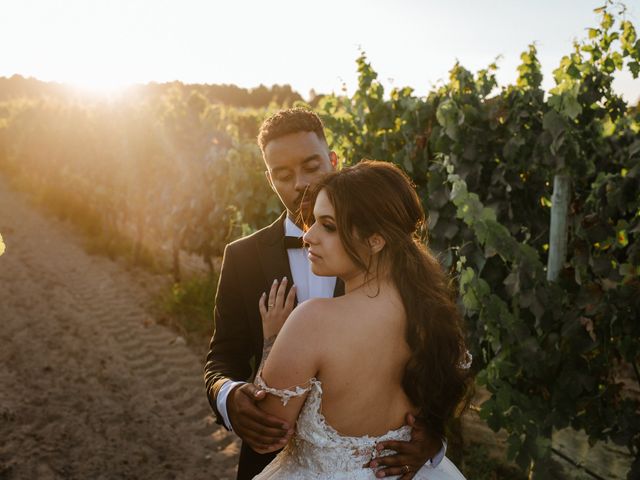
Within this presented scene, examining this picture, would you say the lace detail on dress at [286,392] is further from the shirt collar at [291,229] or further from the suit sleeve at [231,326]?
the shirt collar at [291,229]

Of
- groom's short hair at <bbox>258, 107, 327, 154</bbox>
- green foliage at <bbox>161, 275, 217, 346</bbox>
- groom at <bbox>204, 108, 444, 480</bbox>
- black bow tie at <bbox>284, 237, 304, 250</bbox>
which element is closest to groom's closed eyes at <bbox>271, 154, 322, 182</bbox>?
groom at <bbox>204, 108, 444, 480</bbox>

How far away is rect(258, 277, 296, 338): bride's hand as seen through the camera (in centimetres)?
187

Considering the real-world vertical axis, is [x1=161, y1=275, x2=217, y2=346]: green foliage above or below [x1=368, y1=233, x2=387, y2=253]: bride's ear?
below

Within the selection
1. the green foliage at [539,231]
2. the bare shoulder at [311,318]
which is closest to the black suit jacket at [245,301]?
the bare shoulder at [311,318]

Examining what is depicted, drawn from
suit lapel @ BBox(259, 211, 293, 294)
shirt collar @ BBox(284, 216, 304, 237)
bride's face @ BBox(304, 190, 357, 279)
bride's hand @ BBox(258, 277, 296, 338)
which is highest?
bride's face @ BBox(304, 190, 357, 279)

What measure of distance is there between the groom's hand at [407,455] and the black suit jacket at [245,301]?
2.45 feet

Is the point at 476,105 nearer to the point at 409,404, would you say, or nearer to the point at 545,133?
the point at 545,133

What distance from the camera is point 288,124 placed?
2330 millimetres

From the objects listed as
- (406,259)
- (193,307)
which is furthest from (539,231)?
(193,307)

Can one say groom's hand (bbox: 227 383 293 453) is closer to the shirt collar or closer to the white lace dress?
the white lace dress

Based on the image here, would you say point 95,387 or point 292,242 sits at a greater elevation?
point 292,242

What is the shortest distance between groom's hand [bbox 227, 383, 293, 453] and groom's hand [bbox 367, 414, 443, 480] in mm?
293

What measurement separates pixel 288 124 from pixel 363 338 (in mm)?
1214

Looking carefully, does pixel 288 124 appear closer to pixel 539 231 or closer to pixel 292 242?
pixel 292 242
